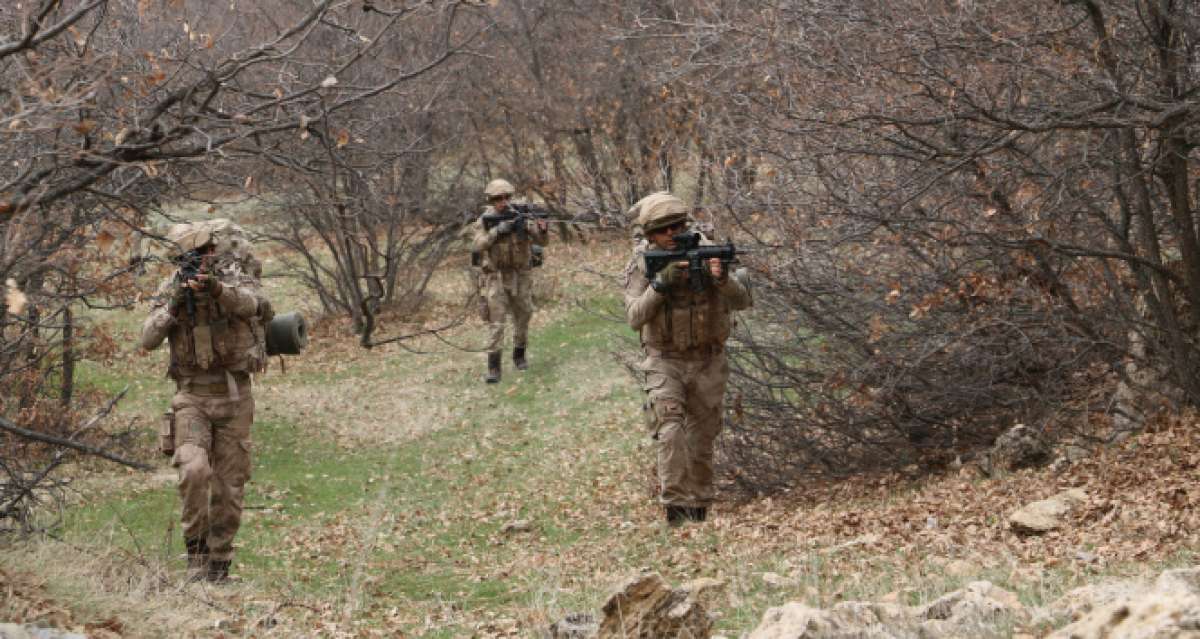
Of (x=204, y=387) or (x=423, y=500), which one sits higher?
(x=204, y=387)

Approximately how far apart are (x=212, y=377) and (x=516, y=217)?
6.85 m

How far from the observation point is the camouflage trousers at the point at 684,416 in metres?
8.30

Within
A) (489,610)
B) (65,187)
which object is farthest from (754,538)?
(65,187)

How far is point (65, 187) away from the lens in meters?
4.90

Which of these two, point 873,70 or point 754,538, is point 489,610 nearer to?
point 754,538

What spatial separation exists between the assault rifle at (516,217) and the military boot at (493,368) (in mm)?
1475

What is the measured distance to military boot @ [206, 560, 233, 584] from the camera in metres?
7.86

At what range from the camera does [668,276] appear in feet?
25.8

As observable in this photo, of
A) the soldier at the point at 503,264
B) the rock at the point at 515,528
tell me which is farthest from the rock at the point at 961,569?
the soldier at the point at 503,264

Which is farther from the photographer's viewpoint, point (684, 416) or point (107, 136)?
point (684, 416)

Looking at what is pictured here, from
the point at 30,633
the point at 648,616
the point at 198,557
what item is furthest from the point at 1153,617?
the point at 198,557

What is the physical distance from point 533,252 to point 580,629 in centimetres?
989

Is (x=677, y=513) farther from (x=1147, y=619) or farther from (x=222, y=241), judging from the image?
(x=1147, y=619)

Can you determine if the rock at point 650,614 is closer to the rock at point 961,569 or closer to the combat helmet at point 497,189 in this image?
the rock at point 961,569
